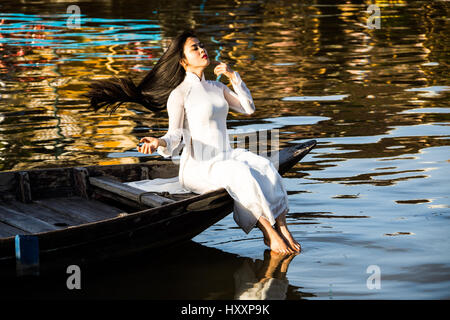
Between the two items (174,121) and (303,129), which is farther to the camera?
(303,129)

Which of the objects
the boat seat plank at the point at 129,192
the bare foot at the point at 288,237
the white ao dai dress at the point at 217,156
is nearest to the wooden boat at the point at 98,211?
the boat seat plank at the point at 129,192

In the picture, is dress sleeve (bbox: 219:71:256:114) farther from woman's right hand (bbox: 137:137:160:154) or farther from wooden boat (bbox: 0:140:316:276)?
woman's right hand (bbox: 137:137:160:154)

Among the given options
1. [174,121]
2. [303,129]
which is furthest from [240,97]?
[303,129]

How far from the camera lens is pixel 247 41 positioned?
2270 centimetres

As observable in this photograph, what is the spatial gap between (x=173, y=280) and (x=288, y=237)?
1061 mm

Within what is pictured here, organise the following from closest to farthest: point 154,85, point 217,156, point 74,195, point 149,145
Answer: point 149,145
point 217,156
point 154,85
point 74,195

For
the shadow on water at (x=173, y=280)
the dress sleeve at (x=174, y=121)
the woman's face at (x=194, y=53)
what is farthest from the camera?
the woman's face at (x=194, y=53)

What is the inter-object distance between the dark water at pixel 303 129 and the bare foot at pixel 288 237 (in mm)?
123

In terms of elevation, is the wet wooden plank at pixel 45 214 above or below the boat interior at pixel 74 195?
below

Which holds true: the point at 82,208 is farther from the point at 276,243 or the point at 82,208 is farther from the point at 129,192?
the point at 276,243

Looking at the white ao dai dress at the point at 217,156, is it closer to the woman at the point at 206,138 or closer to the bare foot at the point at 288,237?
the woman at the point at 206,138

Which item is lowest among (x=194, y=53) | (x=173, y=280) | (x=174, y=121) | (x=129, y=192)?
(x=173, y=280)

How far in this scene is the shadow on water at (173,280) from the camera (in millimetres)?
7316

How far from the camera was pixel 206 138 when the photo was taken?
7922 millimetres
